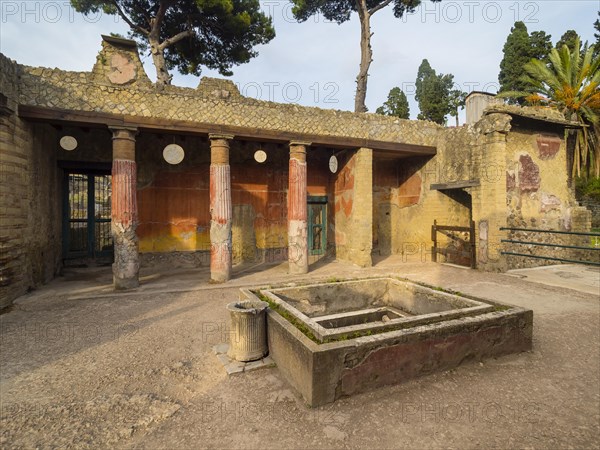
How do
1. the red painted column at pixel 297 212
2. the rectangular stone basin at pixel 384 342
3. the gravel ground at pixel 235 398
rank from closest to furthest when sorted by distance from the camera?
the gravel ground at pixel 235 398 → the rectangular stone basin at pixel 384 342 → the red painted column at pixel 297 212

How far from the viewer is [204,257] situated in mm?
9719

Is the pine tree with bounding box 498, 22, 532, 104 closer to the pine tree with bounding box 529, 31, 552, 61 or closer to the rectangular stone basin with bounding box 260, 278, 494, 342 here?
the pine tree with bounding box 529, 31, 552, 61

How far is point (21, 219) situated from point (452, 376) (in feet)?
25.3

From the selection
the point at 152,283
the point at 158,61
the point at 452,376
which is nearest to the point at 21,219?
the point at 152,283

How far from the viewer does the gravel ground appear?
237 centimetres

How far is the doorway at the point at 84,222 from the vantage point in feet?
30.0

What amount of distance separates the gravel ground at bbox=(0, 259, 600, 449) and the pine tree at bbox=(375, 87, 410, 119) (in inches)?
834

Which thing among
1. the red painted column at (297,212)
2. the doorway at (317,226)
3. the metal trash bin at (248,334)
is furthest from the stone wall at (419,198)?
the metal trash bin at (248,334)

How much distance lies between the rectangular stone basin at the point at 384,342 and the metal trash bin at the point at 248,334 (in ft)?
0.34

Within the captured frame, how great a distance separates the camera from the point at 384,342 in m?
2.92

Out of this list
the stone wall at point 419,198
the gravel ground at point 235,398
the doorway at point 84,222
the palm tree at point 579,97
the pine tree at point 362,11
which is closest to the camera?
the gravel ground at point 235,398

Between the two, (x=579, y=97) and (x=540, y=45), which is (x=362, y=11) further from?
(x=540, y=45)

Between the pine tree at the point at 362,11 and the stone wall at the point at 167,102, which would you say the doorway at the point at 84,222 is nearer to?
the stone wall at the point at 167,102

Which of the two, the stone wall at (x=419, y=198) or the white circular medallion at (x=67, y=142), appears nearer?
the white circular medallion at (x=67, y=142)
